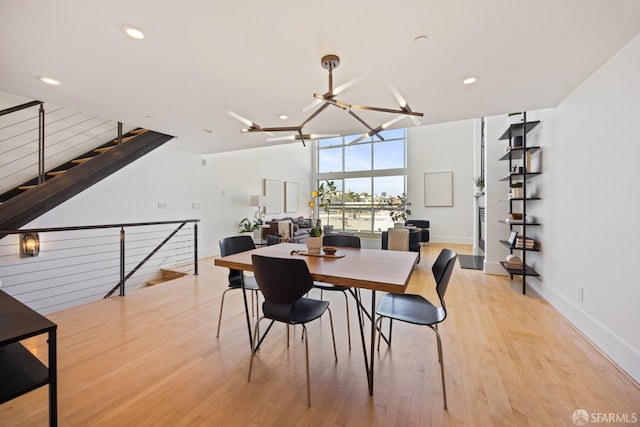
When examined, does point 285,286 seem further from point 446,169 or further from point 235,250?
point 446,169

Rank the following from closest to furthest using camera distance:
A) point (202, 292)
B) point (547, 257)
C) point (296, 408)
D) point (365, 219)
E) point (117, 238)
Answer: point (296, 408) < point (547, 257) < point (202, 292) < point (117, 238) < point (365, 219)

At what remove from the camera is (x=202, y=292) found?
358cm

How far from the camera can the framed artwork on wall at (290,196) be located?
29.9 feet

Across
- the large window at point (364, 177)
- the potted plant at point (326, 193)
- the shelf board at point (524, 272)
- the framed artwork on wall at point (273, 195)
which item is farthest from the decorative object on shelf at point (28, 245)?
the large window at point (364, 177)

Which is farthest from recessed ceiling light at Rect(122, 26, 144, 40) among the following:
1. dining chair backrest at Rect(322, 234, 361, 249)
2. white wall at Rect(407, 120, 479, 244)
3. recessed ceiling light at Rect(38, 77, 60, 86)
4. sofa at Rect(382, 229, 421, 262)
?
white wall at Rect(407, 120, 479, 244)

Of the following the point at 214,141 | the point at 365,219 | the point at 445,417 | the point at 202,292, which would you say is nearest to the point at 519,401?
the point at 445,417

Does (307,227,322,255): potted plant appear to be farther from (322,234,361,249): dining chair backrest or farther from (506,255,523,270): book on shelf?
(506,255,523,270): book on shelf

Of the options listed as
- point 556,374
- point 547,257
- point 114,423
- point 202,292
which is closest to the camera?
point 114,423

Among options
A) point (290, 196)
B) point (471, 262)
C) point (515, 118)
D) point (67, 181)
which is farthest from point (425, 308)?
point (290, 196)

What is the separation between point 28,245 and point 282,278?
4066mm

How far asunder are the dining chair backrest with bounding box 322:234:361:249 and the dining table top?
0.74 feet

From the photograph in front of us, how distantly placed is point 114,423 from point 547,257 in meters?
4.34

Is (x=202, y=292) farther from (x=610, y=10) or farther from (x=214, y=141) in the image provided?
(x=610, y=10)

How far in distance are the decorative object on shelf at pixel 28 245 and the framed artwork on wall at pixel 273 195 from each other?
506 cm
